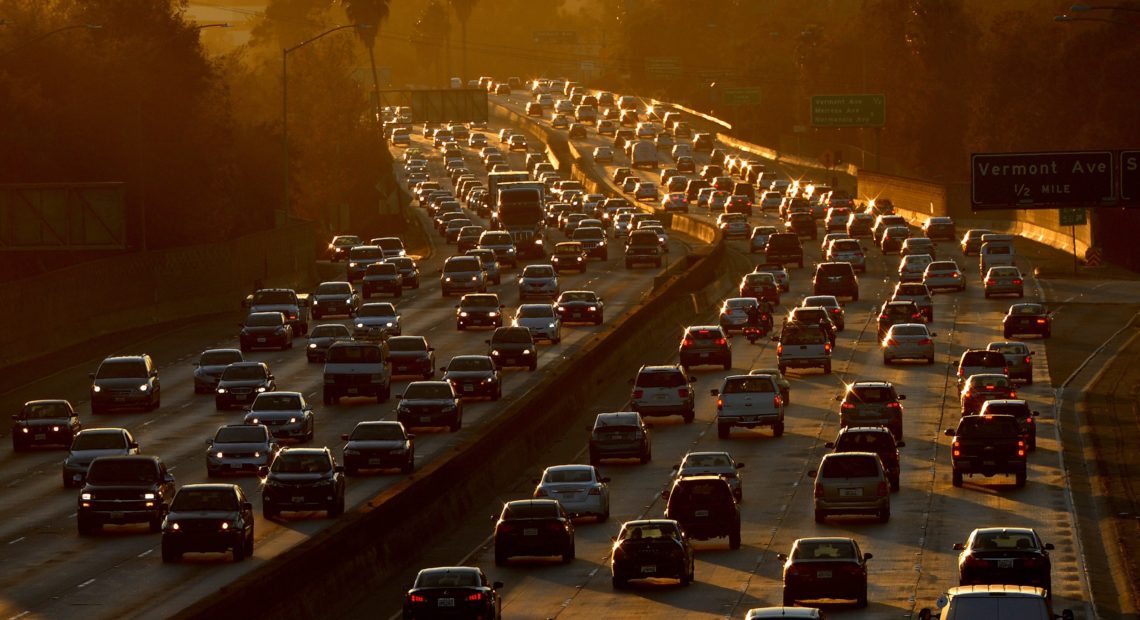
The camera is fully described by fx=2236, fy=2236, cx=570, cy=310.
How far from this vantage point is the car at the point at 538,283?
8662 centimetres

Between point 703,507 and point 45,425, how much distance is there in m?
20.7

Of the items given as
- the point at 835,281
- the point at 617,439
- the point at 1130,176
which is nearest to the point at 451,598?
the point at 617,439

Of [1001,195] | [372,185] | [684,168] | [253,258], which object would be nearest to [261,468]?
[1001,195]

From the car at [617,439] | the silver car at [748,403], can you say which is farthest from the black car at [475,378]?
the car at [617,439]

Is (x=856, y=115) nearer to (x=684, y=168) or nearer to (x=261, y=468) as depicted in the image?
(x=684, y=168)

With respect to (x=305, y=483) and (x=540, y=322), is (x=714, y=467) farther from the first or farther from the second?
(x=540, y=322)

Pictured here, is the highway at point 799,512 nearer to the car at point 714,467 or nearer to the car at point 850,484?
the car at point 850,484

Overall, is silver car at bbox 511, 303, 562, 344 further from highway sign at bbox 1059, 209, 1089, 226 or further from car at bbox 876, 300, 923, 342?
highway sign at bbox 1059, 209, 1089, 226

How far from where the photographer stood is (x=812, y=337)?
223 ft

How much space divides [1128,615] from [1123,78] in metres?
110

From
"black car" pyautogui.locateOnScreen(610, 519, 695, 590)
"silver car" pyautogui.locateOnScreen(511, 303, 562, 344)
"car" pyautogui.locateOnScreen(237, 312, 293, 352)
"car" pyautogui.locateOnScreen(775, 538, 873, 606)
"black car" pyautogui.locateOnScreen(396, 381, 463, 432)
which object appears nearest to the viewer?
"car" pyautogui.locateOnScreen(775, 538, 873, 606)

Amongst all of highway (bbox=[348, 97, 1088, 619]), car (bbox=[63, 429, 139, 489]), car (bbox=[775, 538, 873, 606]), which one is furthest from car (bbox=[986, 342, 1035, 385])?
car (bbox=[775, 538, 873, 606])

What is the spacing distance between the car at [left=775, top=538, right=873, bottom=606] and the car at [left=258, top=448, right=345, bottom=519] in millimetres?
12335

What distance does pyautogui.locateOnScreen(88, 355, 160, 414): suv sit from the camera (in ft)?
200
